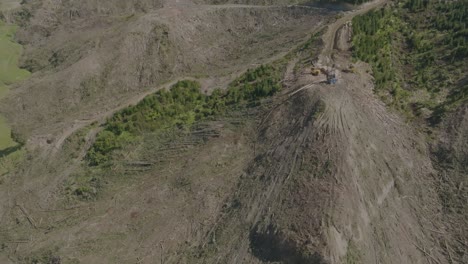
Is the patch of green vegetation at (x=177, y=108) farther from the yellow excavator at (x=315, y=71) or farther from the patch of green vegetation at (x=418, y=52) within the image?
the patch of green vegetation at (x=418, y=52)

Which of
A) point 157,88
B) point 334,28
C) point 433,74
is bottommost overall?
point 157,88

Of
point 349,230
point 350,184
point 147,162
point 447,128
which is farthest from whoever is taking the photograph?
point 147,162

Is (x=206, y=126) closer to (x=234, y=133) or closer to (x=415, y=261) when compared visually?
(x=234, y=133)


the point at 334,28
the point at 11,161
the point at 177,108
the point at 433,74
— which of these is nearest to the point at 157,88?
the point at 177,108

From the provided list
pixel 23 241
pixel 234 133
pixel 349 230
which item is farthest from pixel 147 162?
pixel 349 230

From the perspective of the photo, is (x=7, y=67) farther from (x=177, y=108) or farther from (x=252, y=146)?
(x=252, y=146)

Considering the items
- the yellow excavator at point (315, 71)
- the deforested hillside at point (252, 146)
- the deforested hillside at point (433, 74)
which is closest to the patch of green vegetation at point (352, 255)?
the deforested hillside at point (252, 146)
